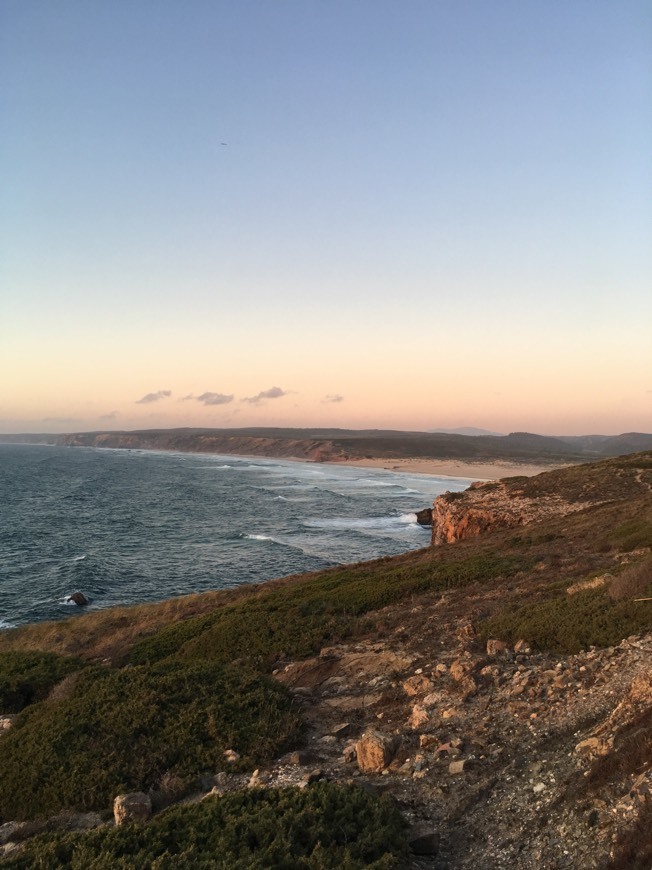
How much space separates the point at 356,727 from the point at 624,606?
825cm

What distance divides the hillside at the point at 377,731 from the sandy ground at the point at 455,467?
10582 centimetres

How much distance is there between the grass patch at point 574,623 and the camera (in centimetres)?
1356

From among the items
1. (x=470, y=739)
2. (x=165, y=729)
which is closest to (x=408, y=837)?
(x=470, y=739)

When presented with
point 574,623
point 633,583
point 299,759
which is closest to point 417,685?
point 299,759

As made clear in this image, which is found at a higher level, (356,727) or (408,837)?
(408,837)

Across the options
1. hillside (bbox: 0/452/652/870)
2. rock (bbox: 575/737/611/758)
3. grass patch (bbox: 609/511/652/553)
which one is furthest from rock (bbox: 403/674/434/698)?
grass patch (bbox: 609/511/652/553)

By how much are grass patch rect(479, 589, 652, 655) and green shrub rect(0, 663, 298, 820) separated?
269 inches

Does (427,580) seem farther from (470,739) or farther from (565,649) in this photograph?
(470,739)

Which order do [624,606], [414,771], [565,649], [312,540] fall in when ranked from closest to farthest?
[414,771] → [565,649] → [624,606] → [312,540]

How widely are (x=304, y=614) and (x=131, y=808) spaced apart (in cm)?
1368

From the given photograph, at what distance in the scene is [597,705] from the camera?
410 inches

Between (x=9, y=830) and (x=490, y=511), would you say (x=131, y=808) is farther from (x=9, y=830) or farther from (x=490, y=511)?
(x=490, y=511)

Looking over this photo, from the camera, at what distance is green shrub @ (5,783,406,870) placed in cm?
696

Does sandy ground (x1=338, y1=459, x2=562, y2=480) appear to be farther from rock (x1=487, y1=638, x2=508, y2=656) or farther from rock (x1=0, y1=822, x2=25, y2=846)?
rock (x1=0, y1=822, x2=25, y2=846)
